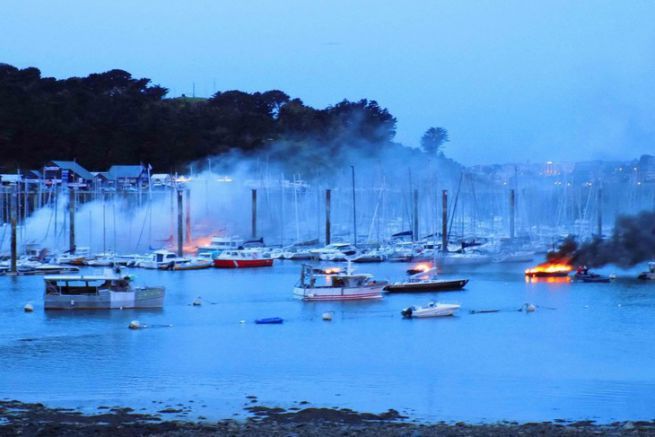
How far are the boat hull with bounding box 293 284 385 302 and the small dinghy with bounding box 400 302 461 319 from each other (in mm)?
4984

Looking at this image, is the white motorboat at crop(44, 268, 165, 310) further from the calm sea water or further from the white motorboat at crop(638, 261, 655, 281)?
the white motorboat at crop(638, 261, 655, 281)

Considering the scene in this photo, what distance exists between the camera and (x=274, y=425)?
20.3 meters

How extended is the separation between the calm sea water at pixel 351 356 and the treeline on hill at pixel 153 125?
4492 cm

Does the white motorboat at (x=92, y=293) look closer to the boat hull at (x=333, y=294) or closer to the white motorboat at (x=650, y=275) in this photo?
the boat hull at (x=333, y=294)

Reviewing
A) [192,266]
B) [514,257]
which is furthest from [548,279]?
[192,266]

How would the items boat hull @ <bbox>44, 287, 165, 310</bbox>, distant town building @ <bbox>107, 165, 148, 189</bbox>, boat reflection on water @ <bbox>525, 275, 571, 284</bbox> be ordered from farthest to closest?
distant town building @ <bbox>107, 165, 148, 189</bbox> < boat reflection on water @ <bbox>525, 275, 571, 284</bbox> < boat hull @ <bbox>44, 287, 165, 310</bbox>

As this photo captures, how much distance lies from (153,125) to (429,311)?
201 ft

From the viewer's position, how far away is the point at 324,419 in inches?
836

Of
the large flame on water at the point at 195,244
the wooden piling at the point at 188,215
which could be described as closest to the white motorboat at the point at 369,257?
the large flame on water at the point at 195,244

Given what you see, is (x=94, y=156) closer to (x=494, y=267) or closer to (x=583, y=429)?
(x=494, y=267)

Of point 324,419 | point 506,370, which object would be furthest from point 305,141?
point 324,419

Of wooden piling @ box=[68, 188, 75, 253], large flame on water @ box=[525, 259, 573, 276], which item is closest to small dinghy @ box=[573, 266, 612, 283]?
large flame on water @ box=[525, 259, 573, 276]

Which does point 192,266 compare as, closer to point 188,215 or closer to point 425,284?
point 188,215

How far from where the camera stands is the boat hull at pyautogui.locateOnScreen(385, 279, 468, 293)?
153 feet
